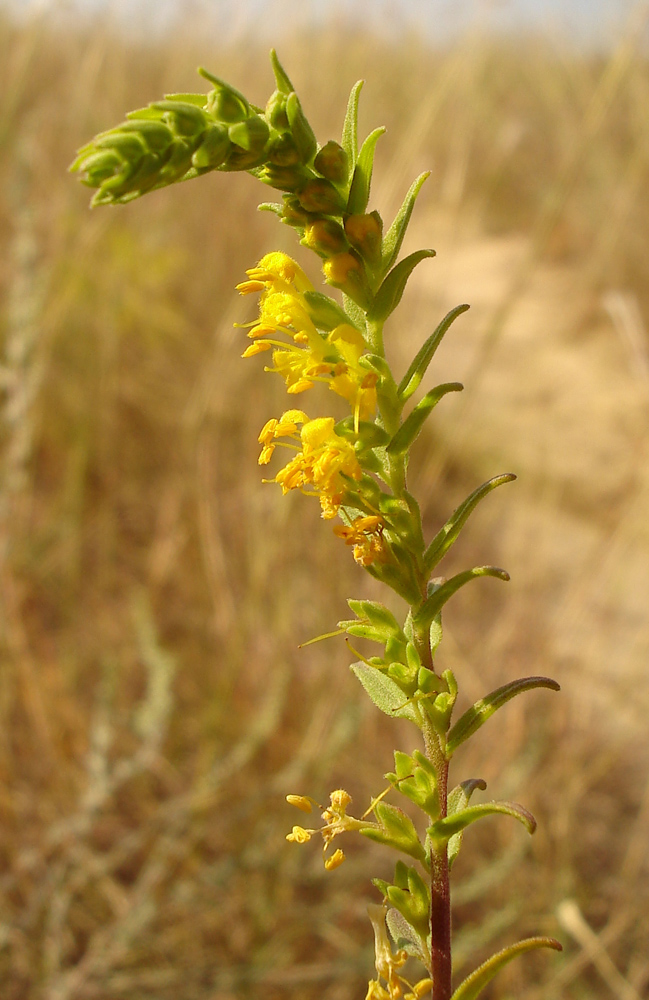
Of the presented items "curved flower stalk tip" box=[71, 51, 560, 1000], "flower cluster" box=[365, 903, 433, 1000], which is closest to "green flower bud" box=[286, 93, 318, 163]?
"curved flower stalk tip" box=[71, 51, 560, 1000]

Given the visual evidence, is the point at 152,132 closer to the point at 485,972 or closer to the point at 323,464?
the point at 323,464

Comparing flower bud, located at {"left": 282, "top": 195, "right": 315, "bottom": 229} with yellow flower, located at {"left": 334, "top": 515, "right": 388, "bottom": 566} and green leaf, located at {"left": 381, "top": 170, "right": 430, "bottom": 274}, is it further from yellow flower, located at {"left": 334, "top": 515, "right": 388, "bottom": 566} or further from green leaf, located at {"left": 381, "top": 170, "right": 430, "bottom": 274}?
yellow flower, located at {"left": 334, "top": 515, "right": 388, "bottom": 566}

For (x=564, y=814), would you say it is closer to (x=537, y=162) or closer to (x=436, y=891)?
(x=436, y=891)

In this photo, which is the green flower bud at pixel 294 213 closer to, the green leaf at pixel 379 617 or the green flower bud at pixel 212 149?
the green flower bud at pixel 212 149

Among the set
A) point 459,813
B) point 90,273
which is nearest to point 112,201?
point 459,813

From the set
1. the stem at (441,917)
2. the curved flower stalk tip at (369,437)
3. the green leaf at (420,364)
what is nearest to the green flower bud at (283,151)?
the curved flower stalk tip at (369,437)

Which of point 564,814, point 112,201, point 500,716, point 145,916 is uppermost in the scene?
point 112,201
